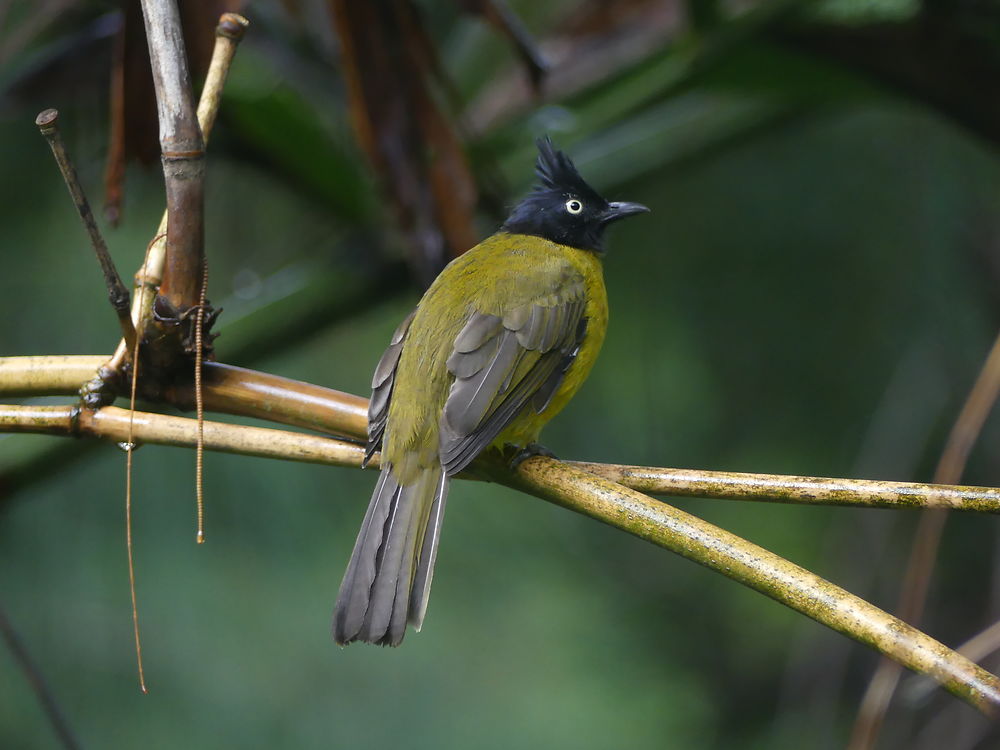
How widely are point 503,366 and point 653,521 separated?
1.10 metres

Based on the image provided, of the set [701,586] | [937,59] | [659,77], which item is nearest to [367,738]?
[701,586]

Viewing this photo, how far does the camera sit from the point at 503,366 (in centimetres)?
258

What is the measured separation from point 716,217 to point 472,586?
174 cm

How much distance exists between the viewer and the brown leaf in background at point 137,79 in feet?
7.51

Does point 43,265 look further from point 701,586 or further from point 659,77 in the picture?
point 701,586

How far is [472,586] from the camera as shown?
3904 millimetres

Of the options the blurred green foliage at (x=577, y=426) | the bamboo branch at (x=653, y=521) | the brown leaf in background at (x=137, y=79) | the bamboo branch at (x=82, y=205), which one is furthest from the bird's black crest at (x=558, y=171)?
the bamboo branch at (x=82, y=205)

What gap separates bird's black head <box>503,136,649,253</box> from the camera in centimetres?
322

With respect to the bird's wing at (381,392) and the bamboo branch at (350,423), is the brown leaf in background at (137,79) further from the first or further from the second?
the bird's wing at (381,392)

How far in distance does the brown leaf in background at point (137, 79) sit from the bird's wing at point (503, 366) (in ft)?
2.81

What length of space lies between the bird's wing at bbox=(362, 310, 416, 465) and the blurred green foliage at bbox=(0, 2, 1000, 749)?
Answer: 622 mm

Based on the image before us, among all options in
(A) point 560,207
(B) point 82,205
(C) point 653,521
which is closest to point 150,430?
(B) point 82,205

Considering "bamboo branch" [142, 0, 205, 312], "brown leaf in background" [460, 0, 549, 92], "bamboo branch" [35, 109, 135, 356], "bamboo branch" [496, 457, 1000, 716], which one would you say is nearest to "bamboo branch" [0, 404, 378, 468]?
"bamboo branch" [35, 109, 135, 356]

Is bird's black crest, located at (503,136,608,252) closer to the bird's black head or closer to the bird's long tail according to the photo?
the bird's black head
